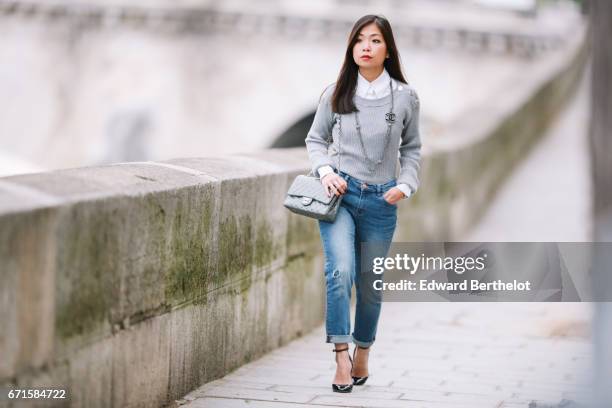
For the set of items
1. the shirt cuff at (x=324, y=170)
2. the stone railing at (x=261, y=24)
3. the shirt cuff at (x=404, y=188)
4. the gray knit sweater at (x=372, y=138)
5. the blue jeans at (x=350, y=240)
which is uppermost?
the stone railing at (x=261, y=24)

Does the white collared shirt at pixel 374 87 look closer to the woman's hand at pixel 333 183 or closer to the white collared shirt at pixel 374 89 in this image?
the white collared shirt at pixel 374 89

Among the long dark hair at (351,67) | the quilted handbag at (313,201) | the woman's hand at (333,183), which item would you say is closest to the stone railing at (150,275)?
the quilted handbag at (313,201)

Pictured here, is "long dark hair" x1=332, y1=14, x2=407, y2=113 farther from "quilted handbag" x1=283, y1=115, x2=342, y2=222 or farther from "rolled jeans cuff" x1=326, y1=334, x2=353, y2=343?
"rolled jeans cuff" x1=326, y1=334, x2=353, y2=343

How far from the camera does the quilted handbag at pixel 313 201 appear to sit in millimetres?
4258

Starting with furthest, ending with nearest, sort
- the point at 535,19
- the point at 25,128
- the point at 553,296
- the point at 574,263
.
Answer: the point at 25,128, the point at 535,19, the point at 574,263, the point at 553,296

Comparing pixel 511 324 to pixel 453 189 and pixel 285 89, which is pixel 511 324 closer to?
pixel 453 189

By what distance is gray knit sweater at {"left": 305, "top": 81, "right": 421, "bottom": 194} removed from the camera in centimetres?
428

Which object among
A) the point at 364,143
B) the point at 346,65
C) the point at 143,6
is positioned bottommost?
the point at 364,143

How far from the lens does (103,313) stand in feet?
11.9

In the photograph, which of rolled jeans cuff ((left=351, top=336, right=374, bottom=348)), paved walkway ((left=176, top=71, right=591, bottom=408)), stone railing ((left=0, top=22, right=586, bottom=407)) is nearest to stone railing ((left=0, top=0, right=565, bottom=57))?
paved walkway ((left=176, top=71, right=591, bottom=408))

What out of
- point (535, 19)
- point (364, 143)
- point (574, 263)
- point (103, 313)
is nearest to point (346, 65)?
point (364, 143)

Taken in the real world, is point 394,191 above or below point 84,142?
below

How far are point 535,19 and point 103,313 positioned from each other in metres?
30.7

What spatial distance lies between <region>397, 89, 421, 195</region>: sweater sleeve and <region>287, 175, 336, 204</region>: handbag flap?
271 mm
